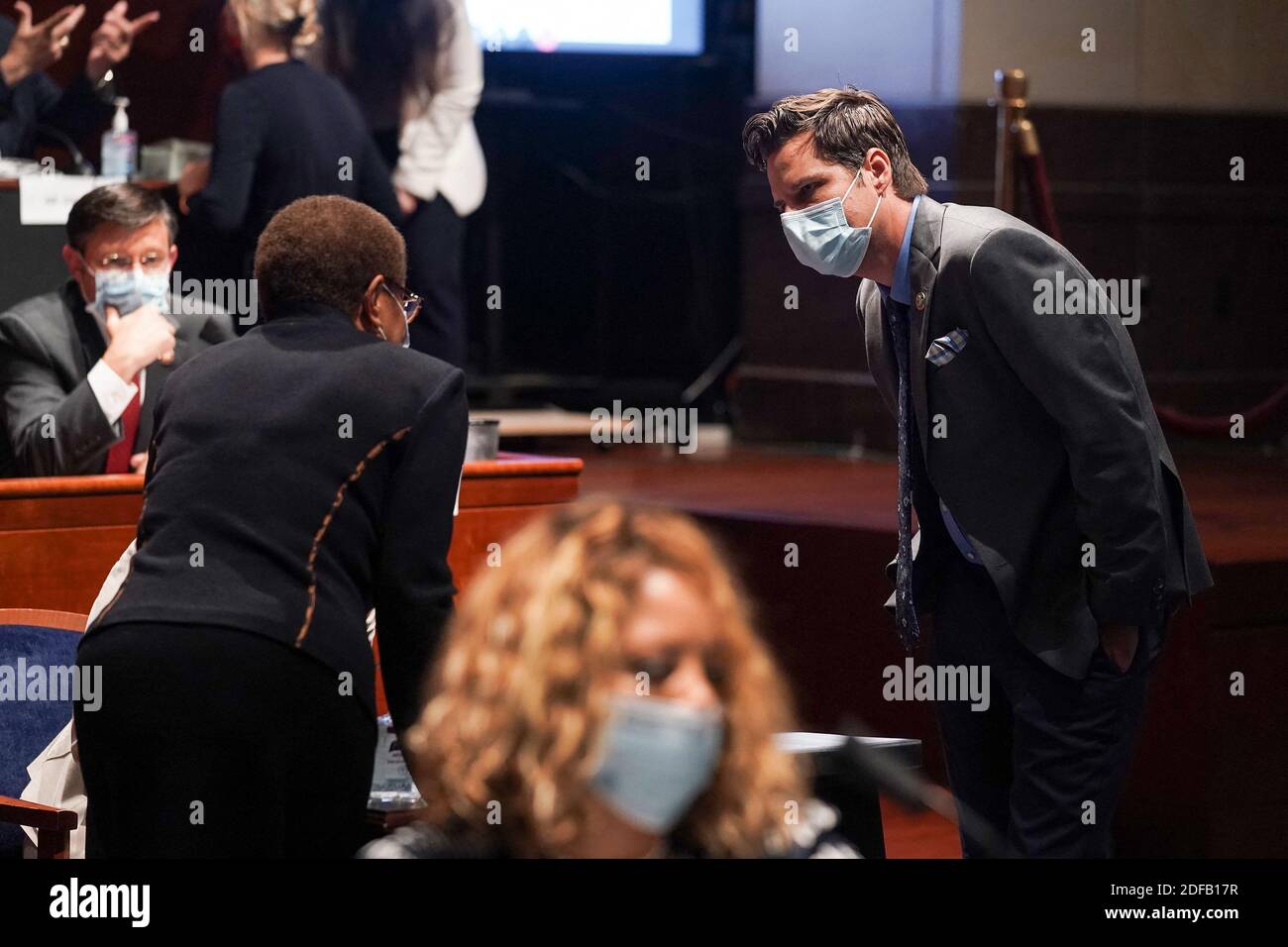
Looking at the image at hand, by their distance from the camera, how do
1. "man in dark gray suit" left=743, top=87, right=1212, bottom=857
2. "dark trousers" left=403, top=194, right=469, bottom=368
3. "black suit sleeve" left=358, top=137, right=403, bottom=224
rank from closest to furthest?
"man in dark gray suit" left=743, top=87, right=1212, bottom=857 → "black suit sleeve" left=358, top=137, right=403, bottom=224 → "dark trousers" left=403, top=194, right=469, bottom=368

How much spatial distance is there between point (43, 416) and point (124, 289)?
0.35 m

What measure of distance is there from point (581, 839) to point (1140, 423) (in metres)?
1.43

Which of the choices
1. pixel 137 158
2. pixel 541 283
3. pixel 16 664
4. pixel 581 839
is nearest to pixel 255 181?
pixel 137 158

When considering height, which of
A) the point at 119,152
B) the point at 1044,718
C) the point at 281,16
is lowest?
the point at 1044,718

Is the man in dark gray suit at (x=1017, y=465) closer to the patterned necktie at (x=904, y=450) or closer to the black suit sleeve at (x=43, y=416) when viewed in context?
the patterned necktie at (x=904, y=450)

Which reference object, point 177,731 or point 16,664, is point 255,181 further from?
point 177,731

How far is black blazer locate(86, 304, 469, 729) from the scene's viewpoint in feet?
7.91

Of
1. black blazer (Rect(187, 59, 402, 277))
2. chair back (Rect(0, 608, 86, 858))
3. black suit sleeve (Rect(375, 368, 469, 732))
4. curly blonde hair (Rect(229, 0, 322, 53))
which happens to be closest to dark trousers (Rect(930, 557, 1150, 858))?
black suit sleeve (Rect(375, 368, 469, 732))

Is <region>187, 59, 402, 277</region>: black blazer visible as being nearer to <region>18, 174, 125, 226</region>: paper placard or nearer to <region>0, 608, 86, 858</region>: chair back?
<region>18, 174, 125, 226</region>: paper placard

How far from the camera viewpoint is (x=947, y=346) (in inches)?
107

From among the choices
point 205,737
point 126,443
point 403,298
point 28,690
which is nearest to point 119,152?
point 126,443

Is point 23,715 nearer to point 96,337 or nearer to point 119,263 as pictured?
point 96,337

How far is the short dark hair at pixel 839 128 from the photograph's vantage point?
2.78m

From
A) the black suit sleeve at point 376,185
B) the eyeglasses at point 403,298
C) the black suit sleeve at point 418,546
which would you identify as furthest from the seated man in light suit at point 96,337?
the black suit sleeve at point 418,546
